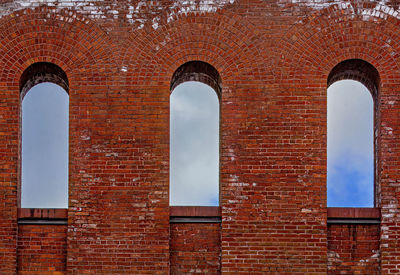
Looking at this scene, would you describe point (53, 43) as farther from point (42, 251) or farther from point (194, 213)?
point (194, 213)

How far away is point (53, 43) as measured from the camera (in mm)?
7301

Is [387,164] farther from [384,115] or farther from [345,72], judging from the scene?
[345,72]

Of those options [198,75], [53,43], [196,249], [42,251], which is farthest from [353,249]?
[53,43]

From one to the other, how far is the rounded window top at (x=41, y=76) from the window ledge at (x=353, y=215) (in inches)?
192

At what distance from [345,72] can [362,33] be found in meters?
0.72

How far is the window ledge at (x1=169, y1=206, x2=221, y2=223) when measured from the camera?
7.04 meters

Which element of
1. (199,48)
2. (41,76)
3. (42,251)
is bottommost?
(42,251)

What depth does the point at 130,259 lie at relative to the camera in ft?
22.7

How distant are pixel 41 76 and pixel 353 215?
568 centimetres

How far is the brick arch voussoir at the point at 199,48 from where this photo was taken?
7203 millimetres

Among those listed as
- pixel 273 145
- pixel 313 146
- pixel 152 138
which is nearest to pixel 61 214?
pixel 152 138

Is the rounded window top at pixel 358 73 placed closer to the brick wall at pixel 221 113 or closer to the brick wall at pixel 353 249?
the brick wall at pixel 221 113

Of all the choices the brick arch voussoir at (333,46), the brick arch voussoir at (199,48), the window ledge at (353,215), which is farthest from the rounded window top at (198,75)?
the window ledge at (353,215)

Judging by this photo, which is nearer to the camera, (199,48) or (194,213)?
(194,213)
